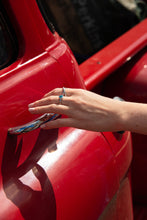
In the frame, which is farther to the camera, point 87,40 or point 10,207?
point 87,40

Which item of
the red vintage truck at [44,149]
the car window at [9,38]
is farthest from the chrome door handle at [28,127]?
the car window at [9,38]

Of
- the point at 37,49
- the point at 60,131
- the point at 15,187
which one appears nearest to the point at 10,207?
the point at 15,187

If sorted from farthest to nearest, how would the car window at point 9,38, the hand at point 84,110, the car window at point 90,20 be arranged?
the car window at point 90,20, the car window at point 9,38, the hand at point 84,110

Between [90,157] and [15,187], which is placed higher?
[15,187]

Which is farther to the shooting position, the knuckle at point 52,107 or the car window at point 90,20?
the car window at point 90,20

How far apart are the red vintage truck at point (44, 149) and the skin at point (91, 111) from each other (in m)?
0.07

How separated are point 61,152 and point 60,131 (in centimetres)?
9

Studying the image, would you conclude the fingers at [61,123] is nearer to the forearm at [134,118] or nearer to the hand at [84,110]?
the hand at [84,110]

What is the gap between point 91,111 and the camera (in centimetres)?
82

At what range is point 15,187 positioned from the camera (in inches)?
32.4

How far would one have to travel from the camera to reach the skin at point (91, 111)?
0.82m

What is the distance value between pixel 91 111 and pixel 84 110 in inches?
0.7

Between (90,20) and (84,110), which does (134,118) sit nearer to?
(84,110)

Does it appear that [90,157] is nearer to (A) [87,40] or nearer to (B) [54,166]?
(B) [54,166]
